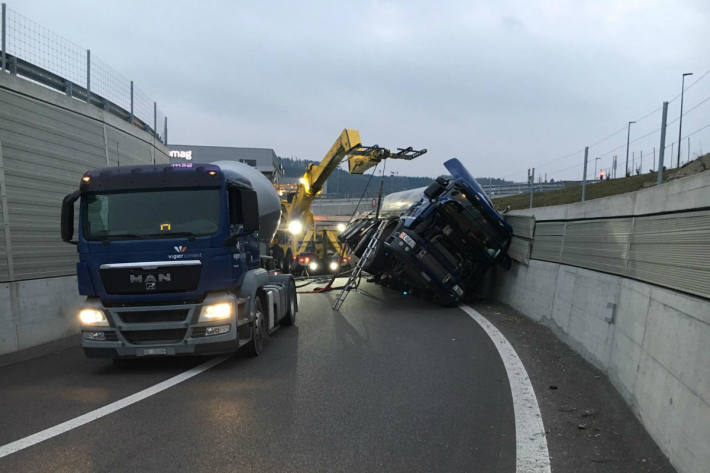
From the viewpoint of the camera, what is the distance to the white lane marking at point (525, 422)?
3.68m

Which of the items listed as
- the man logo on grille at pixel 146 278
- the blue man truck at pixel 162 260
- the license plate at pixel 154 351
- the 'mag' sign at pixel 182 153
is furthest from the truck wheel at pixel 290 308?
the 'mag' sign at pixel 182 153

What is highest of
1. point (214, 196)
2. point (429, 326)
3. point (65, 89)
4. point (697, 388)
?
point (65, 89)

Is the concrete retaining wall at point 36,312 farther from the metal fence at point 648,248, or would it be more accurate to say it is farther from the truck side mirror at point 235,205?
the metal fence at point 648,248

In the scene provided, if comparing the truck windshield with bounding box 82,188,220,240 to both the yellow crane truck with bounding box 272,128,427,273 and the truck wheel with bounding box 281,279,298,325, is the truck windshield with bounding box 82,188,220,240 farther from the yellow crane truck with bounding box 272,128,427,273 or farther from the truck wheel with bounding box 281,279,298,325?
the yellow crane truck with bounding box 272,128,427,273

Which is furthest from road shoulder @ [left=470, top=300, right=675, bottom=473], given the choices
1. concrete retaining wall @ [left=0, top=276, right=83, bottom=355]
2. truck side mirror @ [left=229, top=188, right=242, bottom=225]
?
concrete retaining wall @ [left=0, top=276, right=83, bottom=355]

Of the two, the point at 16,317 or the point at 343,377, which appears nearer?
the point at 343,377

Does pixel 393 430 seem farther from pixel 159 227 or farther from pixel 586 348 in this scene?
pixel 159 227

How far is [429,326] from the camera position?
9.56 meters

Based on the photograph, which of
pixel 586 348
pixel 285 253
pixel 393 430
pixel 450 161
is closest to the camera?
pixel 393 430

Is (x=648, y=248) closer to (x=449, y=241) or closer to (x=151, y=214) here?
(x=151, y=214)

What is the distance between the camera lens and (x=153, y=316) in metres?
6.42

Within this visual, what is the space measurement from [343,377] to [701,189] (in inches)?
155

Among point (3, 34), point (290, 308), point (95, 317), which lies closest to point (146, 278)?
point (95, 317)

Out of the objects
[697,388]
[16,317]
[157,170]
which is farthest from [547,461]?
[16,317]
